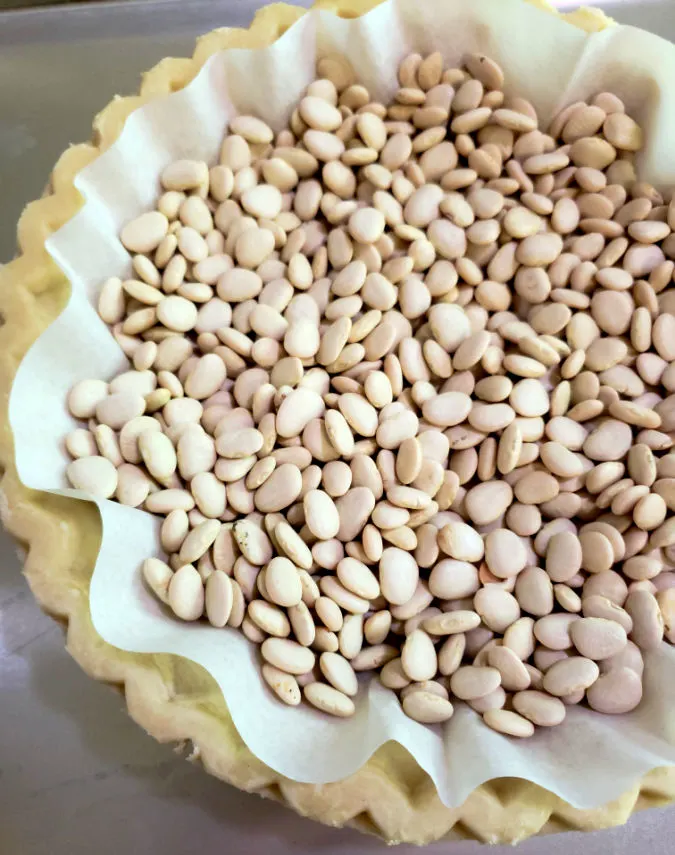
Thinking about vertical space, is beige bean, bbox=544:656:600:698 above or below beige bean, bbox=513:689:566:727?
above

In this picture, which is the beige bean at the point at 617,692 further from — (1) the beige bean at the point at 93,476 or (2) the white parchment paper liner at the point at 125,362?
(1) the beige bean at the point at 93,476

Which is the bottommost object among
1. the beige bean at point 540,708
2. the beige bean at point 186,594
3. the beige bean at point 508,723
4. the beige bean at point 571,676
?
the beige bean at point 186,594

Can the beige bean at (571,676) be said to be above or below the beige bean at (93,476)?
above

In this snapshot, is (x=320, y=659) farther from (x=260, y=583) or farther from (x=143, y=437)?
(x=143, y=437)

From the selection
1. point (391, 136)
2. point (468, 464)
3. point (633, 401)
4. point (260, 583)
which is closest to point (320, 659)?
point (260, 583)

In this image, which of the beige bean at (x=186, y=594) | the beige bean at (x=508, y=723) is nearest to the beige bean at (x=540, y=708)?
the beige bean at (x=508, y=723)

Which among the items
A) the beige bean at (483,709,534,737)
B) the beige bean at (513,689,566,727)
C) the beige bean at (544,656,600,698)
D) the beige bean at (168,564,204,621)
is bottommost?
the beige bean at (168,564,204,621)

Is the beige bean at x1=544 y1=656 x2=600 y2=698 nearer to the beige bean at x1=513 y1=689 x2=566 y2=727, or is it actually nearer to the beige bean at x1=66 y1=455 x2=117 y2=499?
the beige bean at x1=513 y1=689 x2=566 y2=727

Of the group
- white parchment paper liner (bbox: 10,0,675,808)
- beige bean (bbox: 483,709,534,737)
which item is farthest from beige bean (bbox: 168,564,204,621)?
beige bean (bbox: 483,709,534,737)

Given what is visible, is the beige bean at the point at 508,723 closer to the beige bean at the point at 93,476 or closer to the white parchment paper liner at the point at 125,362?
the white parchment paper liner at the point at 125,362
